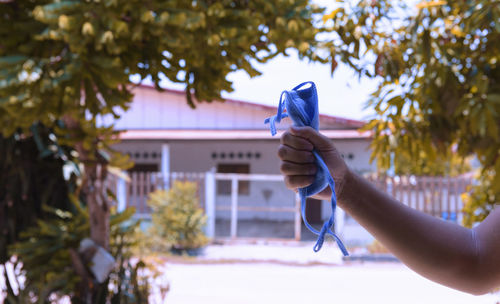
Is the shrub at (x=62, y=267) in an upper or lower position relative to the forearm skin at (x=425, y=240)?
lower

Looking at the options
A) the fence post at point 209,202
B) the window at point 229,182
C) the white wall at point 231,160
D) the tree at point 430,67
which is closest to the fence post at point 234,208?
the fence post at point 209,202

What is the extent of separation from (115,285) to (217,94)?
1.79 m

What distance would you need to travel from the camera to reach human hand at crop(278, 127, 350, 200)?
0.78 m

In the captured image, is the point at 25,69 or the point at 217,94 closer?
the point at 25,69

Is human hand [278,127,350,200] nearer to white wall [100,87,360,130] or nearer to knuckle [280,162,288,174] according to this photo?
knuckle [280,162,288,174]

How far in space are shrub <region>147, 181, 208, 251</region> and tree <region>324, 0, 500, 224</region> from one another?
583 cm

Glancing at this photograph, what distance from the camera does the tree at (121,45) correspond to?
1.93m

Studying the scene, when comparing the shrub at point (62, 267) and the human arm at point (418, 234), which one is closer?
the human arm at point (418, 234)

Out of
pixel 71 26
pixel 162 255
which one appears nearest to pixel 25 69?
pixel 71 26

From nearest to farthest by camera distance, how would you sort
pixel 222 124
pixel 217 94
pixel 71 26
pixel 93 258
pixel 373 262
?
pixel 71 26, pixel 217 94, pixel 93 258, pixel 373 262, pixel 222 124

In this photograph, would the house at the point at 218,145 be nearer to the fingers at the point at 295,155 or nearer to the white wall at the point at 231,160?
the white wall at the point at 231,160

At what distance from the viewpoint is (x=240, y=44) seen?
219 cm

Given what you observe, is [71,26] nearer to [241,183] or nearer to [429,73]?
[429,73]

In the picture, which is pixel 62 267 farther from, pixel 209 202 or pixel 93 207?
pixel 209 202
